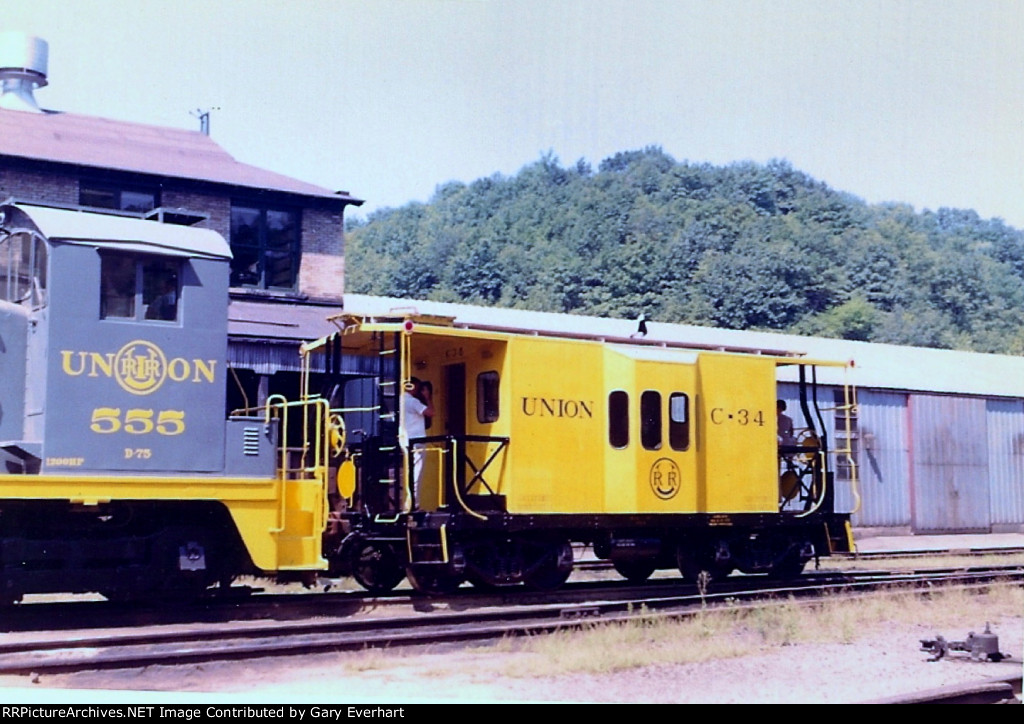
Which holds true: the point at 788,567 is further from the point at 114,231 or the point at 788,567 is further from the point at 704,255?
the point at 704,255

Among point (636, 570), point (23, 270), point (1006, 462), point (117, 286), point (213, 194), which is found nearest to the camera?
point (117, 286)

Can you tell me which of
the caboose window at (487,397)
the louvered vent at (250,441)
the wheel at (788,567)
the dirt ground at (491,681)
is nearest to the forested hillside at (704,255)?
the wheel at (788,567)

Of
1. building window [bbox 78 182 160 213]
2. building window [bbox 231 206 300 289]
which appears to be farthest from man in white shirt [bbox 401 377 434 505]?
building window [bbox 78 182 160 213]

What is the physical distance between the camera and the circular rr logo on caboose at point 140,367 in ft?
32.9

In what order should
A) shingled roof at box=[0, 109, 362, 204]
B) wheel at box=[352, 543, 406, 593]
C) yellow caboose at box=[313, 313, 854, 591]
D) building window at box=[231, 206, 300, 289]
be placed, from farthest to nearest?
1. building window at box=[231, 206, 300, 289]
2. shingled roof at box=[0, 109, 362, 204]
3. wheel at box=[352, 543, 406, 593]
4. yellow caboose at box=[313, 313, 854, 591]

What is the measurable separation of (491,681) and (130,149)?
53.5 ft

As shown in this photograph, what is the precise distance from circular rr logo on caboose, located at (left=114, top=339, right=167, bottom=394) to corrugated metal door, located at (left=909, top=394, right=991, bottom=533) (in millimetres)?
19498

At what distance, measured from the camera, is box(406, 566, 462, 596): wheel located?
11953 mm

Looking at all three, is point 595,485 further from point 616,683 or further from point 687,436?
point 616,683

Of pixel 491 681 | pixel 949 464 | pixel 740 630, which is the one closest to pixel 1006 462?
pixel 949 464

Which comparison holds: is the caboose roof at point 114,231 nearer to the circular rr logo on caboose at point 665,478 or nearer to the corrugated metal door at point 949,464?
the circular rr logo on caboose at point 665,478

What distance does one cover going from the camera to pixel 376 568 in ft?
41.3

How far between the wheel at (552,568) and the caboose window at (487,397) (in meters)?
1.69

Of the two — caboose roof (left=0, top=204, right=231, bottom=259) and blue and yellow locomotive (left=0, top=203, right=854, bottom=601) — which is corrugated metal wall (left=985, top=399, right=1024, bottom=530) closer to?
blue and yellow locomotive (left=0, top=203, right=854, bottom=601)
